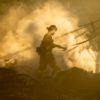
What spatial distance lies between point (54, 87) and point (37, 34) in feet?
36.0

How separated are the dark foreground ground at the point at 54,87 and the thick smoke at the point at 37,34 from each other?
8.85 meters

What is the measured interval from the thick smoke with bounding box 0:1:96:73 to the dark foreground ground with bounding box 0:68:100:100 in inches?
348

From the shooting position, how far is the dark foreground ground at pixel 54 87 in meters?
13.0

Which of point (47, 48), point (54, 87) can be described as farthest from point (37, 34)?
point (54, 87)

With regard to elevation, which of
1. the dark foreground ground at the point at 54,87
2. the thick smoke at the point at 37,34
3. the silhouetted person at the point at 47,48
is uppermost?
the thick smoke at the point at 37,34

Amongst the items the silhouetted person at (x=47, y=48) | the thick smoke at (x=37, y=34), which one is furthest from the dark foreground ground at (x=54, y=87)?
the thick smoke at (x=37, y=34)

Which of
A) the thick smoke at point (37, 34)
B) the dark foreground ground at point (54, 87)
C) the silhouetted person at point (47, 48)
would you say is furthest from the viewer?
the thick smoke at point (37, 34)

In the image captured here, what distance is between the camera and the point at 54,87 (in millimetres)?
13297

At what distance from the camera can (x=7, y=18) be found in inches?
964

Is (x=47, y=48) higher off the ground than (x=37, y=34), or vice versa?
(x=37, y=34)

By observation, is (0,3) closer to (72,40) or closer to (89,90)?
(72,40)

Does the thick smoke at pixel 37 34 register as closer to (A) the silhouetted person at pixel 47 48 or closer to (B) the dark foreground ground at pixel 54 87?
(A) the silhouetted person at pixel 47 48

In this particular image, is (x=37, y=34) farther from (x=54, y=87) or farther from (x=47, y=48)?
(x=54, y=87)

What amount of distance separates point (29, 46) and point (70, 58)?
2560mm
